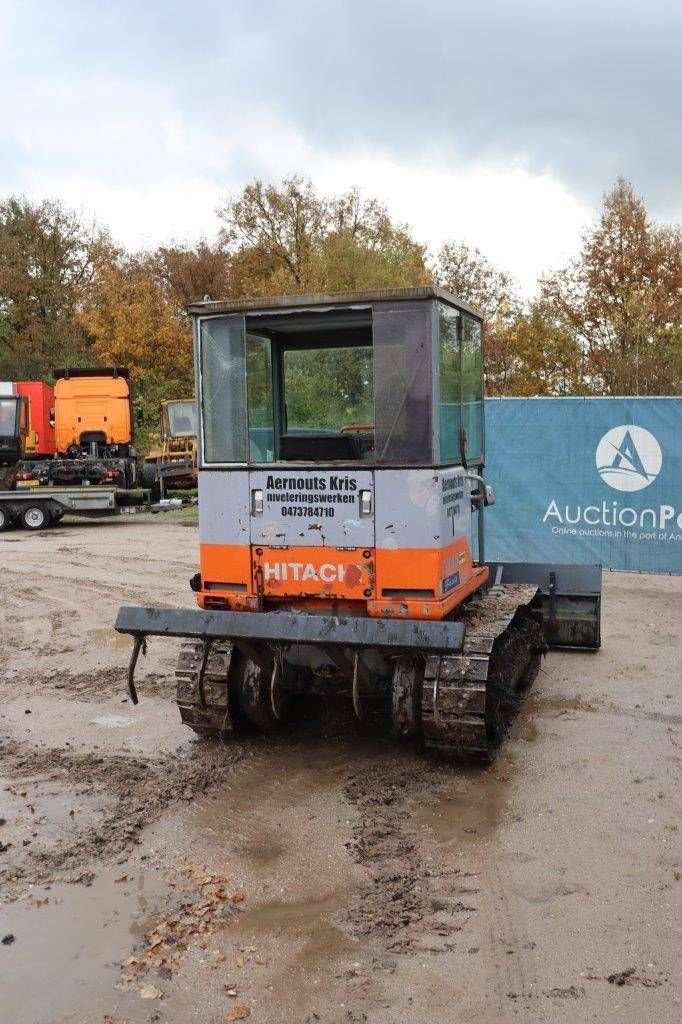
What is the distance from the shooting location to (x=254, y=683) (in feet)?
20.5

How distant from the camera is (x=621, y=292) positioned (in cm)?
2280

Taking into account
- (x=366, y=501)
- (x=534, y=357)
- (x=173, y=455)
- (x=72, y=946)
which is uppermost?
(x=534, y=357)

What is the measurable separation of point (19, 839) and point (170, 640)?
4.61 meters

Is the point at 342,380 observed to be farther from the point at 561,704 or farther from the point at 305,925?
the point at 305,925

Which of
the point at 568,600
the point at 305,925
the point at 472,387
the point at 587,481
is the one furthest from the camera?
the point at 587,481

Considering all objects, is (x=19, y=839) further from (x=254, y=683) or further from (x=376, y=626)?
(x=376, y=626)

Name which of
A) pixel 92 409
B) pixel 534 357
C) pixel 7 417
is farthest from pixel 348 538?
pixel 534 357

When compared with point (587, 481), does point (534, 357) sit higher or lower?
higher

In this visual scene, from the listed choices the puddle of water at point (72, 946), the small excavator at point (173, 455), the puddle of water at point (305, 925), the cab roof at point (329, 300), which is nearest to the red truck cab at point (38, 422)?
the small excavator at point (173, 455)

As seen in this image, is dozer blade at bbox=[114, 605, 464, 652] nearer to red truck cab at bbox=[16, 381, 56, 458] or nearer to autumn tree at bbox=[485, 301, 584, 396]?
red truck cab at bbox=[16, 381, 56, 458]

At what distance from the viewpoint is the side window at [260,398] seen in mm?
6165

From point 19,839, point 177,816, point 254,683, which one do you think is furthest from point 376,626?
point 19,839

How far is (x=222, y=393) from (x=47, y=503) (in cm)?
1561

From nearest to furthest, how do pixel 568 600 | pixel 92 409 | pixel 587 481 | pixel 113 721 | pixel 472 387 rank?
1. pixel 472 387
2. pixel 113 721
3. pixel 568 600
4. pixel 587 481
5. pixel 92 409
